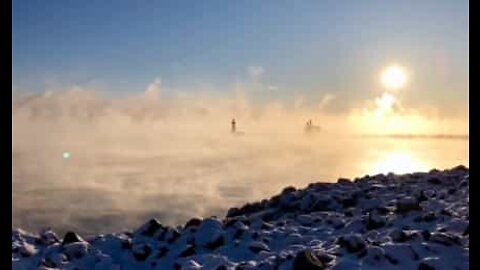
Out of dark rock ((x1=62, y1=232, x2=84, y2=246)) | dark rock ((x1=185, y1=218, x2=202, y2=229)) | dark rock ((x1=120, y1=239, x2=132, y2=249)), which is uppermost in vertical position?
dark rock ((x1=185, y1=218, x2=202, y2=229))

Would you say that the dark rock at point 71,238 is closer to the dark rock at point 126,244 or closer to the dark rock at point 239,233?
the dark rock at point 126,244

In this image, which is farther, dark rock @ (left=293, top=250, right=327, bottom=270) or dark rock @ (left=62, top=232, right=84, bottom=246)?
dark rock @ (left=62, top=232, right=84, bottom=246)

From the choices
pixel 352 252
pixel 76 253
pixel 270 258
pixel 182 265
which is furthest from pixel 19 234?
pixel 352 252

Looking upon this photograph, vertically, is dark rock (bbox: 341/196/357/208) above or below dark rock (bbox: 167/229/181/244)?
above

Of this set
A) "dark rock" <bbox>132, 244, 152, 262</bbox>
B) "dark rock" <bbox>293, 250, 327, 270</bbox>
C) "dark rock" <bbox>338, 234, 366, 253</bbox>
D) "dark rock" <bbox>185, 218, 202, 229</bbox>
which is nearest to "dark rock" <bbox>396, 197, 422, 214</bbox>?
"dark rock" <bbox>338, 234, 366, 253</bbox>

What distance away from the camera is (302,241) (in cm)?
1249

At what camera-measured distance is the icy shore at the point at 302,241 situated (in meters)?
10.1

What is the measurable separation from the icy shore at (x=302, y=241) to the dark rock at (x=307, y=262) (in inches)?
0.7

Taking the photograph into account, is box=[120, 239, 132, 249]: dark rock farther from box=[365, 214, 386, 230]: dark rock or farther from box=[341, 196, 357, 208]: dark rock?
box=[341, 196, 357, 208]: dark rock

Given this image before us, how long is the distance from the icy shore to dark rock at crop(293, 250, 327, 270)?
0.02 metres

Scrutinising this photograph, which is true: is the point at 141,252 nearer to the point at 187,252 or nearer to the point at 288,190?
the point at 187,252

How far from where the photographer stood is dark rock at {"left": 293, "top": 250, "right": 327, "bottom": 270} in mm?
9664

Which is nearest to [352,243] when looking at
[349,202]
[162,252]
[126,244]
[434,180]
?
[162,252]
